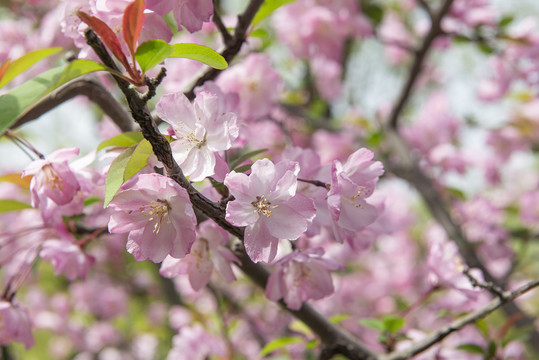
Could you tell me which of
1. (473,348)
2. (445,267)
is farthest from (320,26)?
(473,348)

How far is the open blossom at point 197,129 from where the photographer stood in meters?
0.69

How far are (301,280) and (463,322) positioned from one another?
371 mm

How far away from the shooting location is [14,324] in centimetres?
95

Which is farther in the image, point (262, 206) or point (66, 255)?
point (66, 255)

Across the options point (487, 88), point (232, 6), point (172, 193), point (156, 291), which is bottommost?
point (156, 291)

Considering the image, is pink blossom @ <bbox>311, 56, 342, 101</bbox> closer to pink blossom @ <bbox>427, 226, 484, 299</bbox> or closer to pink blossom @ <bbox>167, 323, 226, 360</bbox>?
pink blossom @ <bbox>167, 323, 226, 360</bbox>

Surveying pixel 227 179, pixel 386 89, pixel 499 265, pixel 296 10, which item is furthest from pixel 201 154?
pixel 386 89

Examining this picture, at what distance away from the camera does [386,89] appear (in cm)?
527

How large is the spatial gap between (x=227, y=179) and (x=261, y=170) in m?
0.05

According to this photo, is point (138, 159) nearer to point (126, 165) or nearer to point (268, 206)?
point (126, 165)

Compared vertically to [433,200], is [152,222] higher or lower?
higher

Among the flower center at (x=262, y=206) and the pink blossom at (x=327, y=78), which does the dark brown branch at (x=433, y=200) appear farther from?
the flower center at (x=262, y=206)

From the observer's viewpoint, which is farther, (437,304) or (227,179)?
(437,304)

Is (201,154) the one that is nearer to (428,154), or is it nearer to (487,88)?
(428,154)
